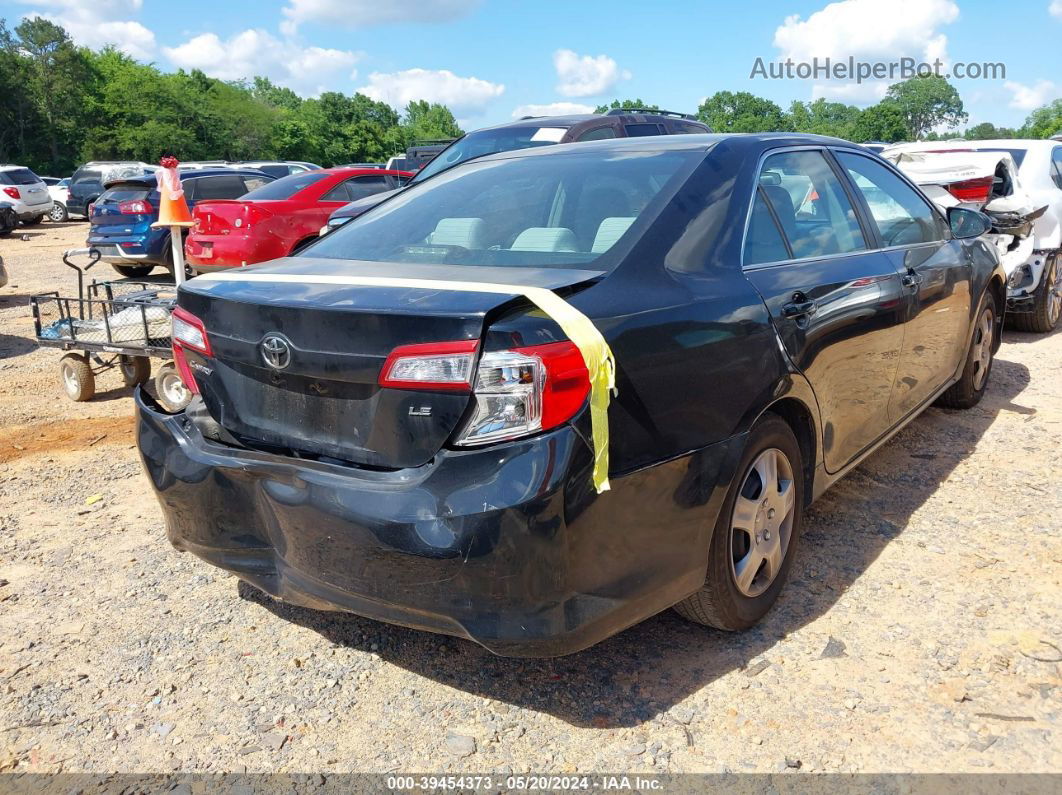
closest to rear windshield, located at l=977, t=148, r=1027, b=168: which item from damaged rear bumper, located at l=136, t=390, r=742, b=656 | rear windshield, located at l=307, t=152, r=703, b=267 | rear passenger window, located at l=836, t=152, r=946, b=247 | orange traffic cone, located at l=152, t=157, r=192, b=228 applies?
rear passenger window, located at l=836, t=152, r=946, b=247

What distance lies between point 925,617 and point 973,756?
79 cm

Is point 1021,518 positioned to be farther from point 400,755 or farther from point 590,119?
point 590,119

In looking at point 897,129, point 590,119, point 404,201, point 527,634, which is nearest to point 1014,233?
point 590,119

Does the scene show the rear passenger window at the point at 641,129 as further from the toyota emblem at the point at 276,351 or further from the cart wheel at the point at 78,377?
the toyota emblem at the point at 276,351

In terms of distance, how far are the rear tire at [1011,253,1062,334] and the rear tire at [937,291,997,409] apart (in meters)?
2.68

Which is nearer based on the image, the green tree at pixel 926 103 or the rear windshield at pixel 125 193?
the rear windshield at pixel 125 193

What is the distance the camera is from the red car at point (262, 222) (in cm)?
1021

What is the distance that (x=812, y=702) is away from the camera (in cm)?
276

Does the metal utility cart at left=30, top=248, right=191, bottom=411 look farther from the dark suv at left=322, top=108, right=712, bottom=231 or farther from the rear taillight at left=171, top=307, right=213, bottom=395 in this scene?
the rear taillight at left=171, top=307, right=213, bottom=395

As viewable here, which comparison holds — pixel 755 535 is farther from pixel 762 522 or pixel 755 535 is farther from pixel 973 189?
pixel 973 189

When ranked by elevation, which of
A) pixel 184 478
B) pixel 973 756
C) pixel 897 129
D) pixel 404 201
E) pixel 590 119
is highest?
pixel 897 129

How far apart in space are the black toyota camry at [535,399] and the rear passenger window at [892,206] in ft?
1.75

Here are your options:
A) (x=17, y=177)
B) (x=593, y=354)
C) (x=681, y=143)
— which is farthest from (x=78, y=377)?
(x=17, y=177)

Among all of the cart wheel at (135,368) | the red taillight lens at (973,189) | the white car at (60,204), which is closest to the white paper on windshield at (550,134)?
the red taillight lens at (973,189)
